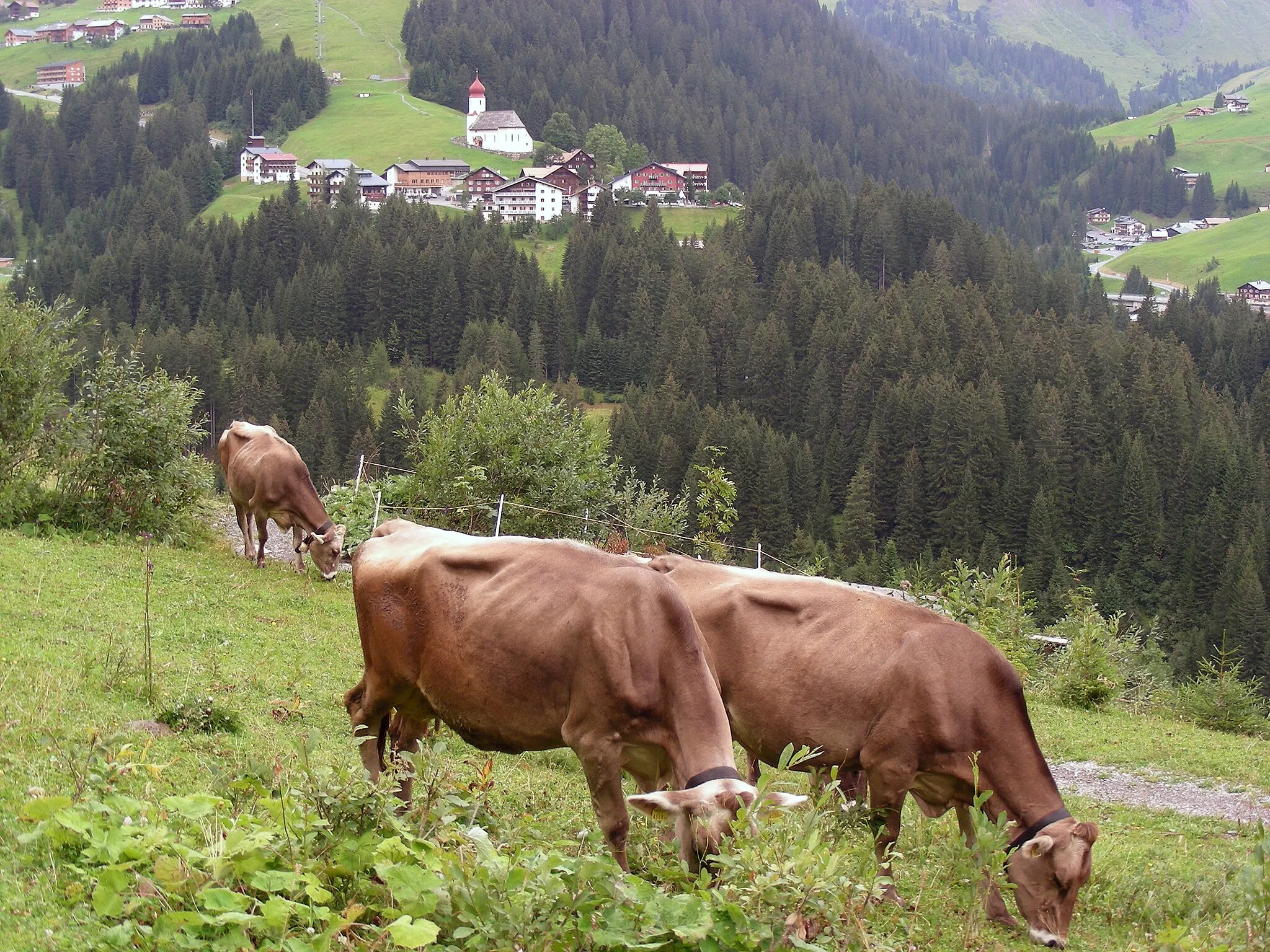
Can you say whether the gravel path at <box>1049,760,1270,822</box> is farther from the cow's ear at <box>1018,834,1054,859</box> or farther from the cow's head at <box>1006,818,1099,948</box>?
the cow's ear at <box>1018,834,1054,859</box>

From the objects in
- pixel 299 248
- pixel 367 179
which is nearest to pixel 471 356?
pixel 299 248

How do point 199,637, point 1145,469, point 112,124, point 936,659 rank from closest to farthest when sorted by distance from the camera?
point 936,659 < point 199,637 < point 1145,469 < point 112,124

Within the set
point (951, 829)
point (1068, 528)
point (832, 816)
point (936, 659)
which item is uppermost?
point (936, 659)

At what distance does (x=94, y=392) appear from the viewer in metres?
21.0

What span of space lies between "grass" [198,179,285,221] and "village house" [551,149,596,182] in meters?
35.2

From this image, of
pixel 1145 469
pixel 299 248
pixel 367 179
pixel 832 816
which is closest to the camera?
pixel 832 816

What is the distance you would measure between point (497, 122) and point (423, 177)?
23620mm

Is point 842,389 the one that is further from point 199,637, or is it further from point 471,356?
point 199,637

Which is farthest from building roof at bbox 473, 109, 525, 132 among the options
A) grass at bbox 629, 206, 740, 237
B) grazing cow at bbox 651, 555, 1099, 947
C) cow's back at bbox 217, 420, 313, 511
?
grazing cow at bbox 651, 555, 1099, 947

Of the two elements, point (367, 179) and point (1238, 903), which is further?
point (367, 179)

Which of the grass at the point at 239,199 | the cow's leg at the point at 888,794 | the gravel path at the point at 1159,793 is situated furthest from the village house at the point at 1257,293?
the cow's leg at the point at 888,794

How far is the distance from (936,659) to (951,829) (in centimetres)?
149

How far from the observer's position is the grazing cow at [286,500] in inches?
832

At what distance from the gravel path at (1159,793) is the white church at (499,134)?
575 feet
